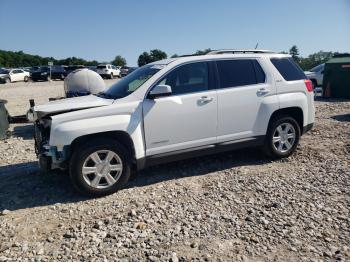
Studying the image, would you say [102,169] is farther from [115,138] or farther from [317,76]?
[317,76]

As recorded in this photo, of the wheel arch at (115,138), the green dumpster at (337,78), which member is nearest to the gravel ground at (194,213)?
the wheel arch at (115,138)

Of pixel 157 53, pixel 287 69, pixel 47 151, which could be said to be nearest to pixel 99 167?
pixel 47 151

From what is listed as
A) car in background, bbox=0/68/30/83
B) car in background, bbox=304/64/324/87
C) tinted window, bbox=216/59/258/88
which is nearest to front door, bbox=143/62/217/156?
tinted window, bbox=216/59/258/88

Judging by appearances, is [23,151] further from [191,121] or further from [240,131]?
[240,131]

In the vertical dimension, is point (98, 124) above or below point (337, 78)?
below

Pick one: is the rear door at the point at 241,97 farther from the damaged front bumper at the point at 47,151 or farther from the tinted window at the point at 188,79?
the damaged front bumper at the point at 47,151

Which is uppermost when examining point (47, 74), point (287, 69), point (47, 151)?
point (47, 74)

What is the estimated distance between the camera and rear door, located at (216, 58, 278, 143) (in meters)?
5.61

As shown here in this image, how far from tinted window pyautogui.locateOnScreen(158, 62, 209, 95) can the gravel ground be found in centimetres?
136

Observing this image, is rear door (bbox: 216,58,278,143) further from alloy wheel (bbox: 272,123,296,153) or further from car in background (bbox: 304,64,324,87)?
car in background (bbox: 304,64,324,87)

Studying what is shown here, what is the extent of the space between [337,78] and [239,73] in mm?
10044

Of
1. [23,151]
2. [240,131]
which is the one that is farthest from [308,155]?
[23,151]

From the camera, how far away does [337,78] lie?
46.6ft

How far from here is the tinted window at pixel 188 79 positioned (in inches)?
209
